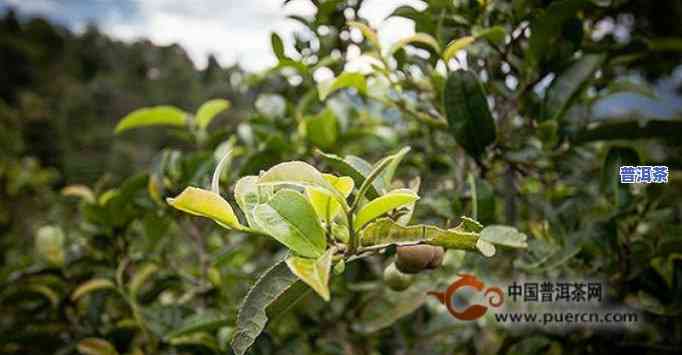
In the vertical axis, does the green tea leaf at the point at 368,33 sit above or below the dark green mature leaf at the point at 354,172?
above

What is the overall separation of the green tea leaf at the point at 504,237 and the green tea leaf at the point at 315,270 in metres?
0.19

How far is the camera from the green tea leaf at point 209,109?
93cm

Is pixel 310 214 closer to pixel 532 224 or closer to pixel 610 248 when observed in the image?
pixel 610 248

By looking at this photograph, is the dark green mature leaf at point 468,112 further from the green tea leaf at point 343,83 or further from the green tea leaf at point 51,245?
the green tea leaf at point 51,245

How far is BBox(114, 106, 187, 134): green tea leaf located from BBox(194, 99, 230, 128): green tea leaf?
0.03 m

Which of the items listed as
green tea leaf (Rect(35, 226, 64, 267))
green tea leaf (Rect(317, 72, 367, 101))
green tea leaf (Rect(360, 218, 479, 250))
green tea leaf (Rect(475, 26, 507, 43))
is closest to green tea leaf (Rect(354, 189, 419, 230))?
green tea leaf (Rect(360, 218, 479, 250))

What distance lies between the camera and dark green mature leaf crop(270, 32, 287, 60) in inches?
31.1

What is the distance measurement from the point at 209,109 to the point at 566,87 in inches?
22.0

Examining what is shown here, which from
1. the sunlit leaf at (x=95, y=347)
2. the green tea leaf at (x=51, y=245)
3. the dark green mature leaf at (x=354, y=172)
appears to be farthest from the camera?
the green tea leaf at (x=51, y=245)

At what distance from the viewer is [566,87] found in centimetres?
79

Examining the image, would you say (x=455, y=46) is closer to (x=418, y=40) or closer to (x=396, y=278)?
(x=418, y=40)

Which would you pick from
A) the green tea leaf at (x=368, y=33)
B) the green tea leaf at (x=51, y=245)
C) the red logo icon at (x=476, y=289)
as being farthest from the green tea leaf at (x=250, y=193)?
the green tea leaf at (x=51, y=245)

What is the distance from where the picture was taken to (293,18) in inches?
32.7

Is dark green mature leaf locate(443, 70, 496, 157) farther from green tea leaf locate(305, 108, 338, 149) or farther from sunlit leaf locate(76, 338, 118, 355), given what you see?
sunlit leaf locate(76, 338, 118, 355)
